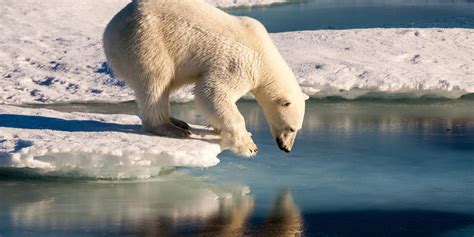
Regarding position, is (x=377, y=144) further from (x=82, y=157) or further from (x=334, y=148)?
(x=82, y=157)

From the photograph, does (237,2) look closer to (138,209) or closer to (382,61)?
(382,61)

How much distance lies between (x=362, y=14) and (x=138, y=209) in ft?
46.4

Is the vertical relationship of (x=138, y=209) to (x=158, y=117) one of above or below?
below

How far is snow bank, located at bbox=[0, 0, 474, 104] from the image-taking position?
10.6 metres

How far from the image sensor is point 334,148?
8.38 m

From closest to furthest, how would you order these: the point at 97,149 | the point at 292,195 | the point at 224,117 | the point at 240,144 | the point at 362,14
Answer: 1. the point at 97,149
2. the point at 292,195
3. the point at 224,117
4. the point at 240,144
5. the point at 362,14

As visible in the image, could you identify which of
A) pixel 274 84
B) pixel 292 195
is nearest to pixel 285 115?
pixel 274 84

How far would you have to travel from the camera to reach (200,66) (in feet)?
23.1

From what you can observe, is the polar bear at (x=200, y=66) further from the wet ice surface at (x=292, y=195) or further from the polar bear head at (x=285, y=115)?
the wet ice surface at (x=292, y=195)

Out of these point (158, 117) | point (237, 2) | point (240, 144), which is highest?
point (158, 117)

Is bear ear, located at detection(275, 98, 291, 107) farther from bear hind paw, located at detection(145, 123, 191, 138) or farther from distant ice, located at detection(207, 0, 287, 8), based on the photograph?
distant ice, located at detection(207, 0, 287, 8)

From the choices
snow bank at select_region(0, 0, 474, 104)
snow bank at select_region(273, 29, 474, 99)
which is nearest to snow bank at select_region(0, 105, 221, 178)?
snow bank at select_region(0, 0, 474, 104)

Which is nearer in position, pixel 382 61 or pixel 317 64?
pixel 317 64

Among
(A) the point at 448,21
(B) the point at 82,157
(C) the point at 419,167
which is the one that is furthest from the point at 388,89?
(A) the point at 448,21
